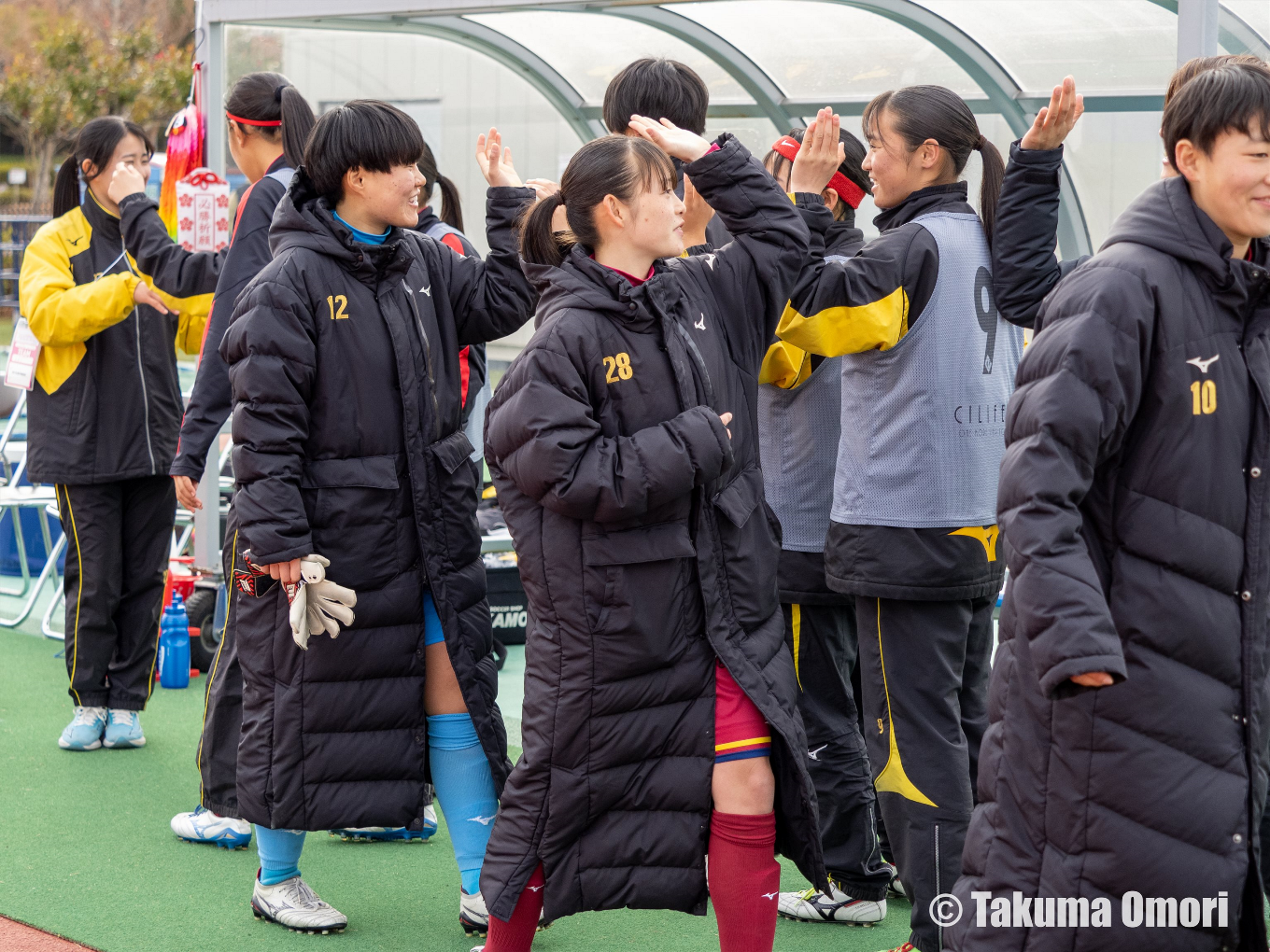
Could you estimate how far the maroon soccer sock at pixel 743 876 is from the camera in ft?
9.34

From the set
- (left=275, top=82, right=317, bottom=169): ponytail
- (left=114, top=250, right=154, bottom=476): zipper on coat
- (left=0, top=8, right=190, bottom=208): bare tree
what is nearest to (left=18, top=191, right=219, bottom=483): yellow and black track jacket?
(left=114, top=250, right=154, bottom=476): zipper on coat

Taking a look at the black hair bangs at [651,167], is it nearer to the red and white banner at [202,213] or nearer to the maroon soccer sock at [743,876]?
the maroon soccer sock at [743,876]

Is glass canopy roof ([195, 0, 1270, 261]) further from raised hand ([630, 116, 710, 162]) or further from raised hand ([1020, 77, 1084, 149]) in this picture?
raised hand ([1020, 77, 1084, 149])

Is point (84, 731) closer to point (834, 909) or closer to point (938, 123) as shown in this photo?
point (834, 909)

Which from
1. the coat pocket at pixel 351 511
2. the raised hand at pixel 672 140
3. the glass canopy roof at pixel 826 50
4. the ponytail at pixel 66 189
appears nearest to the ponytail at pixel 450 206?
the ponytail at pixel 66 189

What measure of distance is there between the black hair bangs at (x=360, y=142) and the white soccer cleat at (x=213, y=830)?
1889mm

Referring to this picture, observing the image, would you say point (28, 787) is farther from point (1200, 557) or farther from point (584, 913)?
point (1200, 557)

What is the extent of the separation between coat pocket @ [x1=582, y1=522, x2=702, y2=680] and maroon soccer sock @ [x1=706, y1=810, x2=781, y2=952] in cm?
36

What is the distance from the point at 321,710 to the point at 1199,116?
2215 mm

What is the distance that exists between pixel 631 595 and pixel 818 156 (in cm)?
105

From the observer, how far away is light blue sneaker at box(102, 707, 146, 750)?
503 centimetres

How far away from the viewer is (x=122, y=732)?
16.5 ft

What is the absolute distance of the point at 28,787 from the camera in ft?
15.1

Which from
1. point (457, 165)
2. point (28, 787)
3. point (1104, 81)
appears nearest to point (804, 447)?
point (28, 787)
